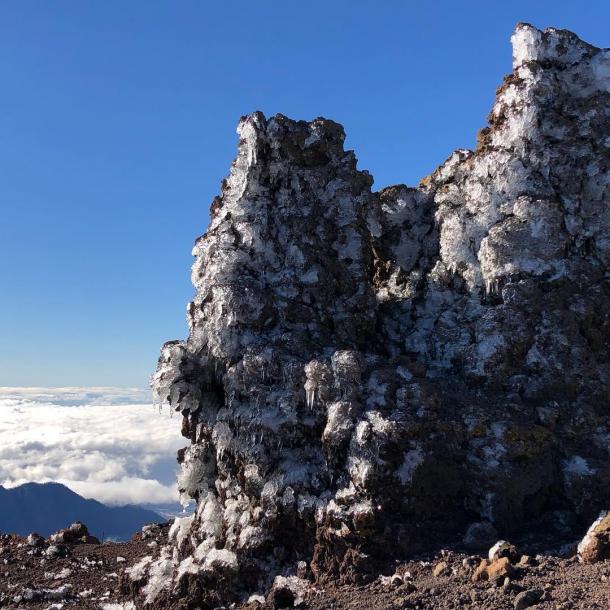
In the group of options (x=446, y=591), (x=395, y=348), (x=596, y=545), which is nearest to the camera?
(x=446, y=591)

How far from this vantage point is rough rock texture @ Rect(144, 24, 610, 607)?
588 inches

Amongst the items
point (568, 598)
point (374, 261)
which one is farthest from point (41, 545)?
point (568, 598)

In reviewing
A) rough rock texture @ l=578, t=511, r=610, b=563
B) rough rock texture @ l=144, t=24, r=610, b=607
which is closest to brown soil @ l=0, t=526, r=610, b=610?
rough rock texture @ l=578, t=511, r=610, b=563

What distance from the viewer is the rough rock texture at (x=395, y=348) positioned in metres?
14.9

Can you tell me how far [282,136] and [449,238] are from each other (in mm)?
6588

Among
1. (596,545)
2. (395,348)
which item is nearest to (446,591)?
(596,545)

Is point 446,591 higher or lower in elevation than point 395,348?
lower

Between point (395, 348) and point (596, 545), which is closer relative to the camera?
point (596, 545)

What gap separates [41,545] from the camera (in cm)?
2492

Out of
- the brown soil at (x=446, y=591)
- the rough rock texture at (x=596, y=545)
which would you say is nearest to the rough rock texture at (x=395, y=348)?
the brown soil at (x=446, y=591)

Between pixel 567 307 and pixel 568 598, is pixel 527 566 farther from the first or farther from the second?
pixel 567 307

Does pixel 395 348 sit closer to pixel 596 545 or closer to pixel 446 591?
pixel 596 545

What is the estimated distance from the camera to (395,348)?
19828mm

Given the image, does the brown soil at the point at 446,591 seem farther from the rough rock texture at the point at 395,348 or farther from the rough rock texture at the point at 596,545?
the rough rock texture at the point at 395,348
